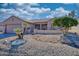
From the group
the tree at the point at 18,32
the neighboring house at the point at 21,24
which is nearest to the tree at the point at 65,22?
the neighboring house at the point at 21,24

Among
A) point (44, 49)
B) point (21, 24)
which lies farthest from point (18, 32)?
point (44, 49)

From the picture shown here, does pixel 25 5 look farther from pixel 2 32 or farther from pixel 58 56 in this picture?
pixel 58 56

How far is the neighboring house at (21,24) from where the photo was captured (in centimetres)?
502

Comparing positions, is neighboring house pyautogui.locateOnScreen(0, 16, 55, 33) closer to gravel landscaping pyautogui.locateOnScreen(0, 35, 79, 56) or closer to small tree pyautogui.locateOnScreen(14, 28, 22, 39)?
small tree pyautogui.locateOnScreen(14, 28, 22, 39)

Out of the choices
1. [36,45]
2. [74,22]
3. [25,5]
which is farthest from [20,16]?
[74,22]

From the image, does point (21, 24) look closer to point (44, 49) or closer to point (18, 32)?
point (18, 32)

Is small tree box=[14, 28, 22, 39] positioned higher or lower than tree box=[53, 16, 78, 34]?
lower

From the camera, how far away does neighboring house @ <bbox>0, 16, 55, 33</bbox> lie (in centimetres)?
502

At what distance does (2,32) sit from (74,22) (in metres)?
1.23

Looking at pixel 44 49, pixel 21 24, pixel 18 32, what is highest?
pixel 21 24

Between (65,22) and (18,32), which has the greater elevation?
(65,22)

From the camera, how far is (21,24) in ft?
16.6

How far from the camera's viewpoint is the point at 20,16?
5008 millimetres

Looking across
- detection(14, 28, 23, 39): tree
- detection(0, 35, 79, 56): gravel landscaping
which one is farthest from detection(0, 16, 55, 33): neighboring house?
detection(0, 35, 79, 56): gravel landscaping
